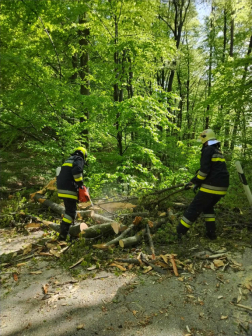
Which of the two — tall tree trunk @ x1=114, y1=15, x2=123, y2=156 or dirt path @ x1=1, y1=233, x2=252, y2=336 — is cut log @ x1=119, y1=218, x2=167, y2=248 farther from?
tall tree trunk @ x1=114, y1=15, x2=123, y2=156

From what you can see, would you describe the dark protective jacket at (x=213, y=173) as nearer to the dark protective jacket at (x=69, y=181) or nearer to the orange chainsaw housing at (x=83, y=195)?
the orange chainsaw housing at (x=83, y=195)

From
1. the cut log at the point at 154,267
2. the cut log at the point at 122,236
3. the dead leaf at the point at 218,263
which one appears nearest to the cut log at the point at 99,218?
the cut log at the point at 122,236

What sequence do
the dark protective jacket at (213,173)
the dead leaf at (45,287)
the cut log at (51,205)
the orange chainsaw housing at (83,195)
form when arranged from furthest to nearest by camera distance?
the cut log at (51,205) → the orange chainsaw housing at (83,195) → the dark protective jacket at (213,173) → the dead leaf at (45,287)

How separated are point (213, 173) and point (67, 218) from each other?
327cm

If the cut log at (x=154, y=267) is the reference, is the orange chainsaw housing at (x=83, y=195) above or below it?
above

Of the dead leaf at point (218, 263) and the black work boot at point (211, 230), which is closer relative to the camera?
the dead leaf at point (218, 263)

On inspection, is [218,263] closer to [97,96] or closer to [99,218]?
[99,218]

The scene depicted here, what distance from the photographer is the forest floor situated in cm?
233

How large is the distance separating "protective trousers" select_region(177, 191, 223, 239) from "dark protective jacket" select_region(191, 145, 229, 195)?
0.42ft

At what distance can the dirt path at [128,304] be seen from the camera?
2.30 m

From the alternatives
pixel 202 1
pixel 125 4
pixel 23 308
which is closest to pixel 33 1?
pixel 125 4

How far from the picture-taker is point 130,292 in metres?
2.92

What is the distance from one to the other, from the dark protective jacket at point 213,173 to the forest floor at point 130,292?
3.66 feet

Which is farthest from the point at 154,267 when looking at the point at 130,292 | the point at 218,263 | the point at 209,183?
the point at 209,183
